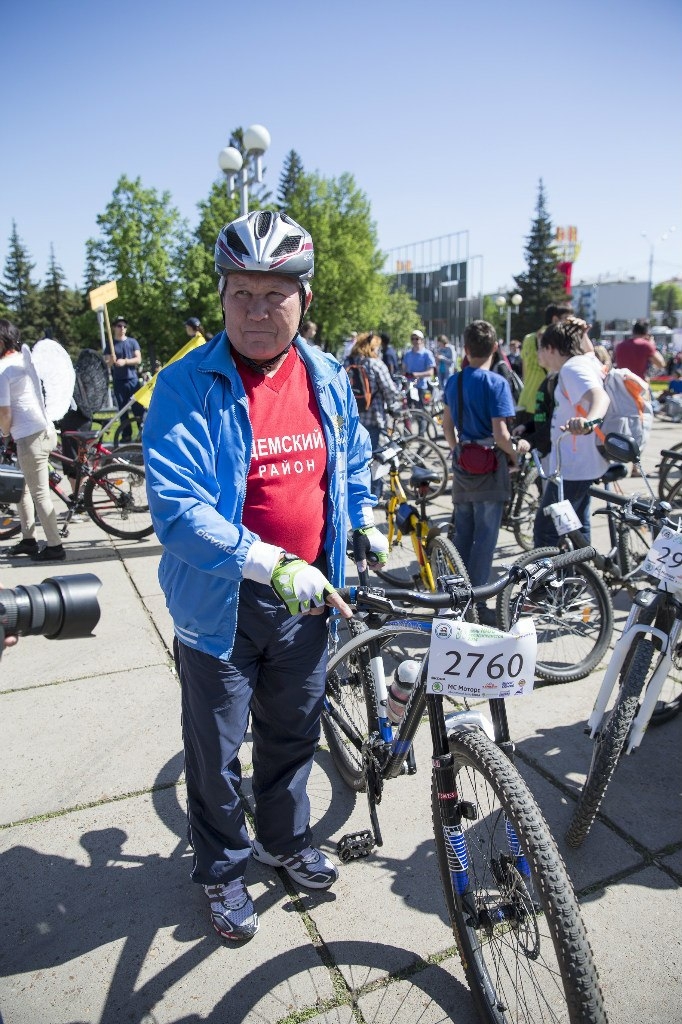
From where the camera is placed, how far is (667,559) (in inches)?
99.9

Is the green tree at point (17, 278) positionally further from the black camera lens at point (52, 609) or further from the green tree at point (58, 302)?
the black camera lens at point (52, 609)

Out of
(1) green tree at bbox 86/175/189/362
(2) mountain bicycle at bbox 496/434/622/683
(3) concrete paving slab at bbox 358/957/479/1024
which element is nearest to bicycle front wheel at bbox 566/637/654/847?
(3) concrete paving slab at bbox 358/957/479/1024

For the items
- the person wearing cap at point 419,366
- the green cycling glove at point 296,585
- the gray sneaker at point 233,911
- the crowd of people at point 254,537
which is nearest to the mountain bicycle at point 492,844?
the green cycling glove at point 296,585

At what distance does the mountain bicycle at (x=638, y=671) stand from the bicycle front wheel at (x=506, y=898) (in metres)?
0.62

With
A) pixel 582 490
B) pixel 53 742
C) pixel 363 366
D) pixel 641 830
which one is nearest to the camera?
pixel 641 830

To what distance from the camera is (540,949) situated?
1.79 m

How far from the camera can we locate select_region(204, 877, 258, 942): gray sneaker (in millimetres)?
2090

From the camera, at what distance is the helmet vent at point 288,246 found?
1888 millimetres

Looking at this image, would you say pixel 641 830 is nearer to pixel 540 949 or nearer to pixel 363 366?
pixel 540 949

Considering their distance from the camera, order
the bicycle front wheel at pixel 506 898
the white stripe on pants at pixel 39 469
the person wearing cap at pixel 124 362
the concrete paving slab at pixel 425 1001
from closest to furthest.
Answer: the bicycle front wheel at pixel 506 898 < the concrete paving slab at pixel 425 1001 < the white stripe on pants at pixel 39 469 < the person wearing cap at pixel 124 362

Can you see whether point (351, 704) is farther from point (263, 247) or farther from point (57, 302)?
point (57, 302)

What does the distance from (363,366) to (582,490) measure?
3500 millimetres

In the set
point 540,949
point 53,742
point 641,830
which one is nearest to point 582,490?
point 641,830

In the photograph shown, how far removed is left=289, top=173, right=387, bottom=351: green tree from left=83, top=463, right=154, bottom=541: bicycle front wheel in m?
38.7
